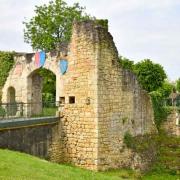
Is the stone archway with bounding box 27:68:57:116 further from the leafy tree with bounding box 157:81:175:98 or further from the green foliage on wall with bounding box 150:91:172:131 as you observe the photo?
the leafy tree with bounding box 157:81:175:98

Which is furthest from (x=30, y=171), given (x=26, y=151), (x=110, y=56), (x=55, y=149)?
(x=110, y=56)

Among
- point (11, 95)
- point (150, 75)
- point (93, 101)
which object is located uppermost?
point (150, 75)

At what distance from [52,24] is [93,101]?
33.2ft

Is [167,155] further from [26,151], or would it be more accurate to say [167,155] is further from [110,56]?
[26,151]

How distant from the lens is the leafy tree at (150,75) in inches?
1277

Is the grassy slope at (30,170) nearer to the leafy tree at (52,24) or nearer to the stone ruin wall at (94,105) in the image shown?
the stone ruin wall at (94,105)

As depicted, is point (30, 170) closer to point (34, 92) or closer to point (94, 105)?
point (94, 105)

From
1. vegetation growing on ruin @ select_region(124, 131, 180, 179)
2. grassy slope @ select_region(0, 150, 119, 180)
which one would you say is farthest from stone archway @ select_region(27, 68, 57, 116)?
grassy slope @ select_region(0, 150, 119, 180)

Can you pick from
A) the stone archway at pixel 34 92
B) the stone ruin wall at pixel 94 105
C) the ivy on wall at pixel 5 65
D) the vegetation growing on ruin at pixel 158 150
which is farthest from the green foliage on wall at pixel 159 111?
the ivy on wall at pixel 5 65

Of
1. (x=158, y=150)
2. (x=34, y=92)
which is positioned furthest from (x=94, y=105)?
(x=34, y=92)

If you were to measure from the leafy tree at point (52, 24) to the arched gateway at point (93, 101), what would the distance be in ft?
25.1

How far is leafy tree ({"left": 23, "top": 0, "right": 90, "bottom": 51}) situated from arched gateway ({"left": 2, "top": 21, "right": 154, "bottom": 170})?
765cm

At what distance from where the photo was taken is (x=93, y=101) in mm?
14578

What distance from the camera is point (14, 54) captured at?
21094mm
